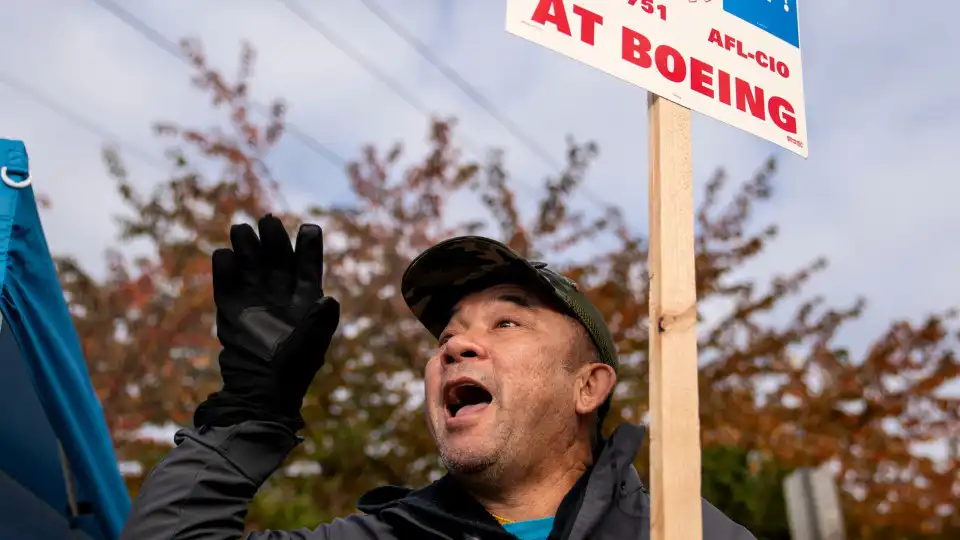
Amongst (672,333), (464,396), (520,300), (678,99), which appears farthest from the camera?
(520,300)

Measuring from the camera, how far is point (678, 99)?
6.34ft

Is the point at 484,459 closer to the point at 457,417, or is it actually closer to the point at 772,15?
the point at 457,417

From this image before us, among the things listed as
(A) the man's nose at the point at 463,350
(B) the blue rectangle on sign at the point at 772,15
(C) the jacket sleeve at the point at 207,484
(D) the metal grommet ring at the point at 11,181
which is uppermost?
(B) the blue rectangle on sign at the point at 772,15

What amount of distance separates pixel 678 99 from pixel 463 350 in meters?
0.79

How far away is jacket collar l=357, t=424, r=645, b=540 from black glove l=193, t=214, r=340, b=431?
32 cm

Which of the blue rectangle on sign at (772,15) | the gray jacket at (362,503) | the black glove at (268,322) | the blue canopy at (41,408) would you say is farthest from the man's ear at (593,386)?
the blue canopy at (41,408)

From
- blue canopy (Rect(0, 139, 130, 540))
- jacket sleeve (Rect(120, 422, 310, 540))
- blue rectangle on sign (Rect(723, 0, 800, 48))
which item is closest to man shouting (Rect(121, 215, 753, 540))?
jacket sleeve (Rect(120, 422, 310, 540))

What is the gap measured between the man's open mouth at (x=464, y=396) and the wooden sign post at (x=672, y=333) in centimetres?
49

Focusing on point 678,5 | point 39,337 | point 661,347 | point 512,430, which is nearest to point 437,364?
point 512,430

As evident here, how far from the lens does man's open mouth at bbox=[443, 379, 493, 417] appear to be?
209 cm

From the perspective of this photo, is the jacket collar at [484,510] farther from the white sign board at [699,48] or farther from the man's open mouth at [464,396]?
the white sign board at [699,48]

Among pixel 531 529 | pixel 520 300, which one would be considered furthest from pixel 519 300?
pixel 531 529

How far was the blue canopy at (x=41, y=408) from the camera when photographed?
8.41 feet

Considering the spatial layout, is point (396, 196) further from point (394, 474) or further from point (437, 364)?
point (437, 364)
